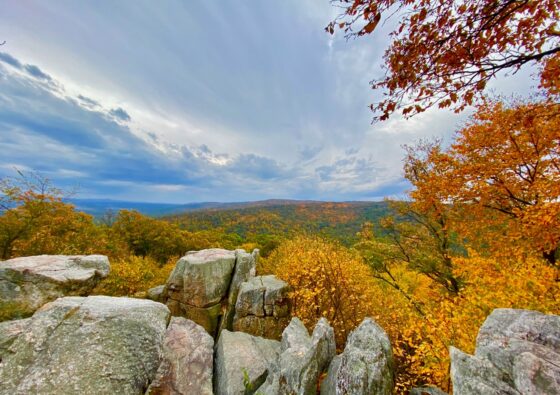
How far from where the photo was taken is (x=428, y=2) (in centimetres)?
426

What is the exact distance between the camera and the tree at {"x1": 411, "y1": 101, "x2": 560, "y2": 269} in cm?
916

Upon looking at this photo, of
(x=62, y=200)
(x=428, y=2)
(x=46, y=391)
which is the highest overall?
(x=428, y=2)

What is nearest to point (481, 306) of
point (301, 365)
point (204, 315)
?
point (301, 365)

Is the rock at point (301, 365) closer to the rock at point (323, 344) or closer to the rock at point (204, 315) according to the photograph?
the rock at point (323, 344)

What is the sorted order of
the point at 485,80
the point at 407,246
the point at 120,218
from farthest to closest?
the point at 120,218
the point at 407,246
the point at 485,80

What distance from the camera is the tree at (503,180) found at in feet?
30.1

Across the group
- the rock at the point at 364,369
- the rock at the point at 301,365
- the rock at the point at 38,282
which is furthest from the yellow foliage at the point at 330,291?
the rock at the point at 38,282

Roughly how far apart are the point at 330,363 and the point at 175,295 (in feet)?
34.4

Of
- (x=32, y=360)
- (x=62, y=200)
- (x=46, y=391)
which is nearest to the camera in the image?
(x=46, y=391)

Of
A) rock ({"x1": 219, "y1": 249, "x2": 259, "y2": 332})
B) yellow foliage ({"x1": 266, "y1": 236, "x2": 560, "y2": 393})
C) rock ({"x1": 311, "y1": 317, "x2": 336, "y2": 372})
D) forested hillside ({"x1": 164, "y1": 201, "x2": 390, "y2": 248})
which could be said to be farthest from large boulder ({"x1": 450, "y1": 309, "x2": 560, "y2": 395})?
rock ({"x1": 219, "y1": 249, "x2": 259, "y2": 332})

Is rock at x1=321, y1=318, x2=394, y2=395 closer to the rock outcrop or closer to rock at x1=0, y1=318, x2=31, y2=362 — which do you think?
the rock outcrop

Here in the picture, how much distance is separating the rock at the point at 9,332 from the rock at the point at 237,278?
830 centimetres

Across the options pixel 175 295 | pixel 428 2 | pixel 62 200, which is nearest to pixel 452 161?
pixel 428 2

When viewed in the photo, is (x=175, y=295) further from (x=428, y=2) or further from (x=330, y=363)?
(x=428, y=2)
